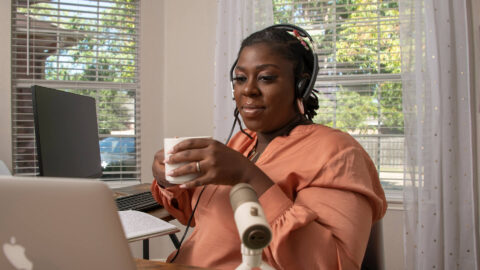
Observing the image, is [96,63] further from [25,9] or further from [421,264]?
[421,264]

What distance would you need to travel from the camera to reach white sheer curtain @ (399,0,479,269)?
6.88 ft

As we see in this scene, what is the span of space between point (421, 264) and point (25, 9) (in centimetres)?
320

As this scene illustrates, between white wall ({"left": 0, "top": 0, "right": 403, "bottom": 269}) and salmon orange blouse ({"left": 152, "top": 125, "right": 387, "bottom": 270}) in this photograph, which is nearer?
salmon orange blouse ({"left": 152, "top": 125, "right": 387, "bottom": 270})

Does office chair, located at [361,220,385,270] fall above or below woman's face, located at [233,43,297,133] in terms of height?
below

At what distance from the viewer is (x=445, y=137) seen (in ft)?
6.93

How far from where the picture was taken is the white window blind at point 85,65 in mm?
2625

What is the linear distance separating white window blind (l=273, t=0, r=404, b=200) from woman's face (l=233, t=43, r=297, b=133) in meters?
1.59

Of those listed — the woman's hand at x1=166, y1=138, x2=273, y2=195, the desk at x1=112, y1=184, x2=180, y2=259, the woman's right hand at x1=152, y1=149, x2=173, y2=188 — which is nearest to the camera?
the woman's hand at x1=166, y1=138, x2=273, y2=195

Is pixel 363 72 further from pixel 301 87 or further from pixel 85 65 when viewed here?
pixel 85 65

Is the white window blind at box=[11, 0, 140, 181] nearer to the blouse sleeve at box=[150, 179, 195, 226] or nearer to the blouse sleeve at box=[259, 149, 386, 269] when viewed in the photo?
the blouse sleeve at box=[150, 179, 195, 226]

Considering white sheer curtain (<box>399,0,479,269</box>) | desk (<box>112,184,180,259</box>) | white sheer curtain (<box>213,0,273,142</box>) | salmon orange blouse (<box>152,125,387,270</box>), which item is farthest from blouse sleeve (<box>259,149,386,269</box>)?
white sheer curtain (<box>213,0,273,142</box>)

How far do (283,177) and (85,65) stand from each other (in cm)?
234

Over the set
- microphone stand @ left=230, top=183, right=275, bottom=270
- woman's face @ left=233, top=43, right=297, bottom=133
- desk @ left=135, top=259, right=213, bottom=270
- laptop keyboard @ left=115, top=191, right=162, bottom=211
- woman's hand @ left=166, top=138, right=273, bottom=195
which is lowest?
desk @ left=135, top=259, right=213, bottom=270

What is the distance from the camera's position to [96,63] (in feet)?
8.93
